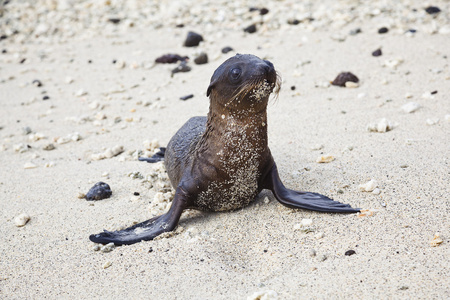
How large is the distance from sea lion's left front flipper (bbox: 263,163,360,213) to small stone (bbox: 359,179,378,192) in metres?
0.29

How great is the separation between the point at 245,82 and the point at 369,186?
1222mm

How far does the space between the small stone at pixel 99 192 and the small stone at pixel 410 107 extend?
3.14 metres

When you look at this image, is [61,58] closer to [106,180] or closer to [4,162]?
[4,162]

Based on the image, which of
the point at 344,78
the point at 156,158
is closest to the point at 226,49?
the point at 344,78

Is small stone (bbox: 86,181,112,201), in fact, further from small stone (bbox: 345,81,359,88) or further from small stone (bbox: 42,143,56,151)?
small stone (bbox: 345,81,359,88)

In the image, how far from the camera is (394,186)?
3539mm

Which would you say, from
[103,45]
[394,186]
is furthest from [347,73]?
[103,45]

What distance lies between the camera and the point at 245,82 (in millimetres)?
3156

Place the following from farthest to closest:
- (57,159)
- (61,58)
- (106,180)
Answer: (61,58) < (57,159) < (106,180)

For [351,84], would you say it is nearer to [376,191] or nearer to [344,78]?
[344,78]

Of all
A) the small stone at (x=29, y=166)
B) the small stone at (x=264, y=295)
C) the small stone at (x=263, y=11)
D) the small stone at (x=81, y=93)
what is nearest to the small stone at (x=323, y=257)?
the small stone at (x=264, y=295)

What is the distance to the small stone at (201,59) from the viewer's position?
7.24 m

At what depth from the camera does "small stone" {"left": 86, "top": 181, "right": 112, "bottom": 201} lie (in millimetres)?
4102

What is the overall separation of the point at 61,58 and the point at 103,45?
81cm
